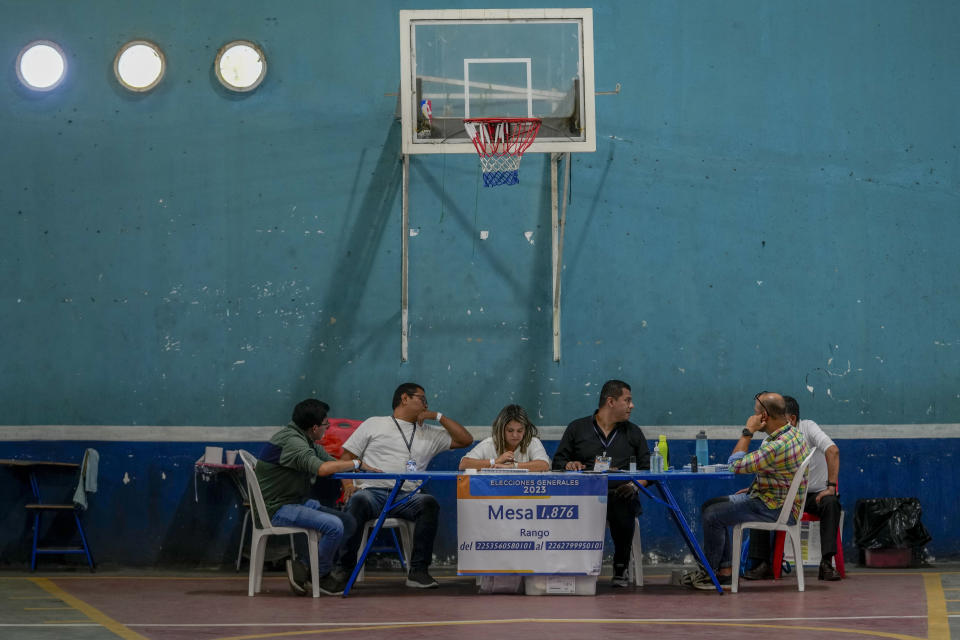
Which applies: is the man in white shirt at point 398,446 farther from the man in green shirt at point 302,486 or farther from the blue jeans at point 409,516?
the man in green shirt at point 302,486

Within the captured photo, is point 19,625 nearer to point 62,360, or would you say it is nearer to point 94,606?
point 94,606

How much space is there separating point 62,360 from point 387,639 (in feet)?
15.9

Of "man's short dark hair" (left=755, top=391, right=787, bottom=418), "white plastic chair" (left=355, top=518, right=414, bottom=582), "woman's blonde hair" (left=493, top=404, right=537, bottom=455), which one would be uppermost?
"man's short dark hair" (left=755, top=391, right=787, bottom=418)

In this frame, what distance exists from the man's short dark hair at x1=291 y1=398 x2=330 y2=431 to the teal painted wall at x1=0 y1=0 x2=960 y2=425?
169 centimetres

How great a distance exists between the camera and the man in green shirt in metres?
7.50

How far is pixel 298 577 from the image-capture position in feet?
24.7

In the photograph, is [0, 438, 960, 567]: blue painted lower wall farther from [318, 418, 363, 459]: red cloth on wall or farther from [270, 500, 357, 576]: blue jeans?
[270, 500, 357, 576]: blue jeans

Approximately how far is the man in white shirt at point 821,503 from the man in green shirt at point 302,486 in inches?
115

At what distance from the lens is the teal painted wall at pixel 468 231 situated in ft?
31.0

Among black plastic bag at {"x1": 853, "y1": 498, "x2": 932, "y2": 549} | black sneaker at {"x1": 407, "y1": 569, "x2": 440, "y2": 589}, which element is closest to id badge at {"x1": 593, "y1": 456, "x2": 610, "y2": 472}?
black sneaker at {"x1": 407, "y1": 569, "x2": 440, "y2": 589}

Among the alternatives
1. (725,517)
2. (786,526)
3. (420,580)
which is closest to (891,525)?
(786,526)

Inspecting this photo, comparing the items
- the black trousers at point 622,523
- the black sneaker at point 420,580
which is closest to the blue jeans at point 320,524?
the black sneaker at point 420,580

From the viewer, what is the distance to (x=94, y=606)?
281 inches

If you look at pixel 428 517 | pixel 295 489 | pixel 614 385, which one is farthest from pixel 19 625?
pixel 614 385
